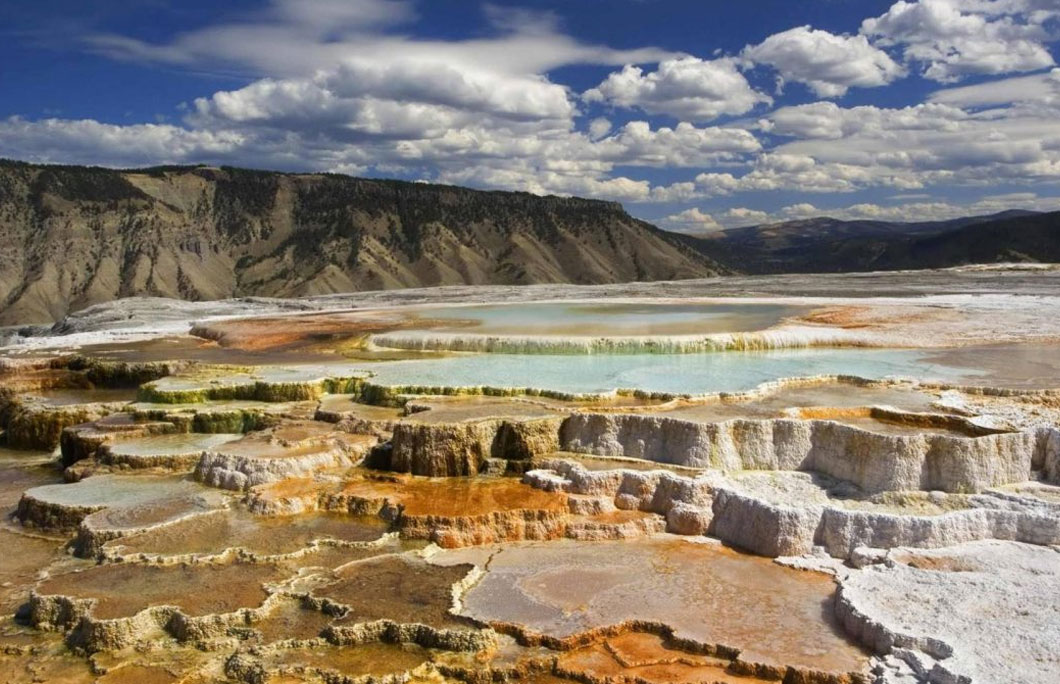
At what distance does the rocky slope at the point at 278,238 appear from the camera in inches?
2805

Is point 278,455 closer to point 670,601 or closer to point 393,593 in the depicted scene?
point 393,593

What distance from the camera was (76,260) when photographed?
71.4 metres

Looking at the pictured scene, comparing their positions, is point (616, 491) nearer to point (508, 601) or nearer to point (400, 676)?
point (508, 601)

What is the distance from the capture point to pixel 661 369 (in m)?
14.9

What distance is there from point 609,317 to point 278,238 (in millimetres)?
68554

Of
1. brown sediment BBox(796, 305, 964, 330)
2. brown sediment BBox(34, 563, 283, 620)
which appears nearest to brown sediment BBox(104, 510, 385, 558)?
brown sediment BBox(34, 563, 283, 620)

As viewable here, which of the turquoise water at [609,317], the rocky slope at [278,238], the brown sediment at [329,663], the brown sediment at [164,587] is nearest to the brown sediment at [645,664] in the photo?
the brown sediment at [329,663]

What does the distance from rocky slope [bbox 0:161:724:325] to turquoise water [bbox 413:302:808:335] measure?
158 ft

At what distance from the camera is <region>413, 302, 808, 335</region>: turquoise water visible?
768 inches

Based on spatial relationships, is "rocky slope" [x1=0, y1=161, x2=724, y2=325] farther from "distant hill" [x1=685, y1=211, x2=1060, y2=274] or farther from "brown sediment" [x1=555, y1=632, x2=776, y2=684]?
"brown sediment" [x1=555, y1=632, x2=776, y2=684]

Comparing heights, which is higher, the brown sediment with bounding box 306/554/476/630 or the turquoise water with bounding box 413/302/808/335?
the turquoise water with bounding box 413/302/808/335

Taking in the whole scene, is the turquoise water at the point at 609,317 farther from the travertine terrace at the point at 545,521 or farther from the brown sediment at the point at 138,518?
the brown sediment at the point at 138,518

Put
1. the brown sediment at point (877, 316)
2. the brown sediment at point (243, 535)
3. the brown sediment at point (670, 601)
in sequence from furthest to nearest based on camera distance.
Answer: the brown sediment at point (877, 316) < the brown sediment at point (243, 535) < the brown sediment at point (670, 601)

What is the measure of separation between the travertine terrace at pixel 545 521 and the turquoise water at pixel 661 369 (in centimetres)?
12
